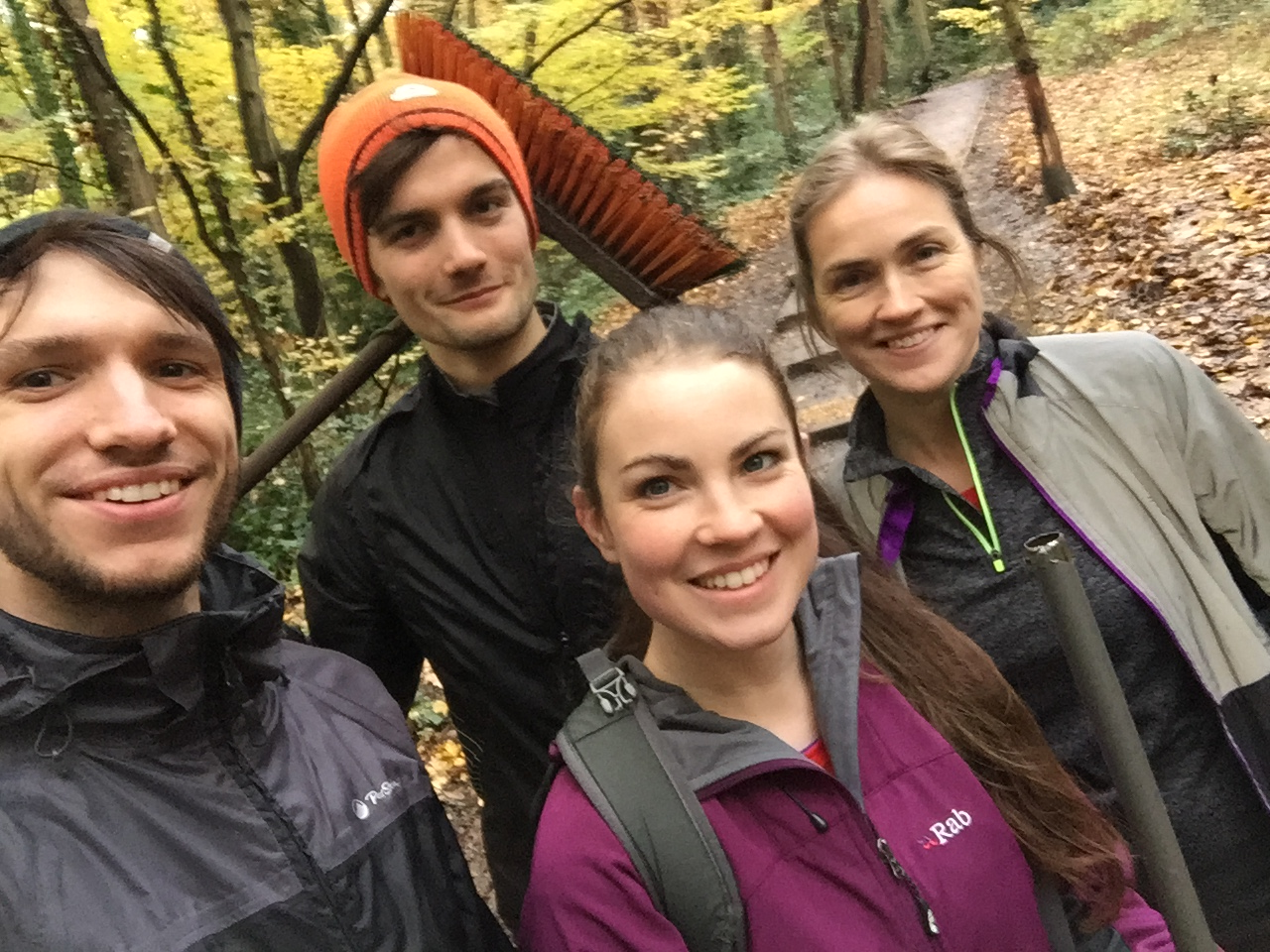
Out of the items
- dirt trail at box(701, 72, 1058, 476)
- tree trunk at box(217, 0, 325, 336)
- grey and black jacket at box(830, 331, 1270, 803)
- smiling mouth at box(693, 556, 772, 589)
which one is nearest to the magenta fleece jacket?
smiling mouth at box(693, 556, 772, 589)

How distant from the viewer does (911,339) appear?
1.95 meters

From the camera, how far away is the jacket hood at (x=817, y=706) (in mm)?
1361

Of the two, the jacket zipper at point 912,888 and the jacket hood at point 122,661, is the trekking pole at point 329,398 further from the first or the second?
the jacket zipper at point 912,888

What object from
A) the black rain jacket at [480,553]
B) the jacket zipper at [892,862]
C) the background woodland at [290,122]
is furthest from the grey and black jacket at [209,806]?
the background woodland at [290,122]

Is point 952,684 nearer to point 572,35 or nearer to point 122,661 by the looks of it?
point 122,661

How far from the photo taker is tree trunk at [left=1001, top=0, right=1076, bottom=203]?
927 centimetres

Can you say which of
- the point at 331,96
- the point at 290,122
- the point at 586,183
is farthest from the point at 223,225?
the point at 586,183

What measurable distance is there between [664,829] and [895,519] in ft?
3.25

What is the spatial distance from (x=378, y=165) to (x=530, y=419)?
2.38 ft

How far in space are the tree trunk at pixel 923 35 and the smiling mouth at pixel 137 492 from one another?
878 inches

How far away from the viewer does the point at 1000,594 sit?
1877 millimetres

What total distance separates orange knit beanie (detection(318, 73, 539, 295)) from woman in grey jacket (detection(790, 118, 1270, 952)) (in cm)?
86

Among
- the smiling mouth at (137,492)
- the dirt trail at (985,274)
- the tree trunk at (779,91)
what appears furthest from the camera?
the tree trunk at (779,91)

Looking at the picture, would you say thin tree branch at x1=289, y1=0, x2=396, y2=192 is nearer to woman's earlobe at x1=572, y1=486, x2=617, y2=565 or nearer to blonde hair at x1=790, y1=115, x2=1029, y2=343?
blonde hair at x1=790, y1=115, x2=1029, y2=343
